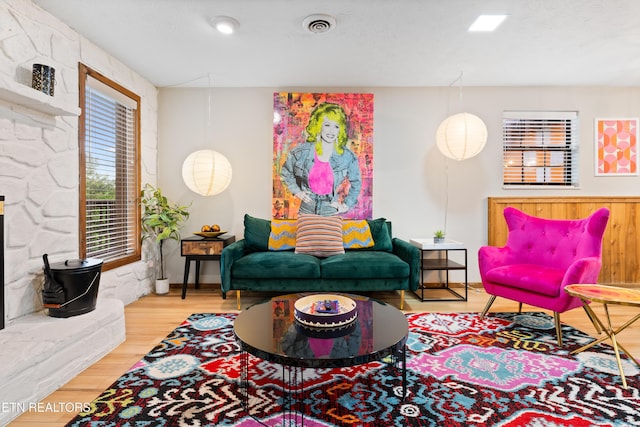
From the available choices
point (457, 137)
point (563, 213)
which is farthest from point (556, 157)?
point (457, 137)

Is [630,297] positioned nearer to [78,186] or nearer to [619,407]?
[619,407]

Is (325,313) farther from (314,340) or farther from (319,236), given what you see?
(319,236)

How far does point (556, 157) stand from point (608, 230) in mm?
1062

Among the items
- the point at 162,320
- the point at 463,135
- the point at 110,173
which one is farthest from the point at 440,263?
the point at 110,173

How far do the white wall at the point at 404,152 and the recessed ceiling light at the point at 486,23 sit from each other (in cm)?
144

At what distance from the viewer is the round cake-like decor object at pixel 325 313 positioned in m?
1.75

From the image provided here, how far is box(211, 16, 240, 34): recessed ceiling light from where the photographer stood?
8.55 feet

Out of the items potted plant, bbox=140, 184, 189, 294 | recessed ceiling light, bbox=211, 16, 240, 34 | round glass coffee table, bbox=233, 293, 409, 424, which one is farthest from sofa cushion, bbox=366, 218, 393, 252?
recessed ceiling light, bbox=211, 16, 240, 34

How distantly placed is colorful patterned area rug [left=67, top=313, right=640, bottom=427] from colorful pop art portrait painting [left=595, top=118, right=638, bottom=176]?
277 cm

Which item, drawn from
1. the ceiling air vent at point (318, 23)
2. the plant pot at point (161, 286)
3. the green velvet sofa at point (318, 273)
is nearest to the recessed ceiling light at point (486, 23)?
the ceiling air vent at point (318, 23)

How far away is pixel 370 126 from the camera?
4.19 m

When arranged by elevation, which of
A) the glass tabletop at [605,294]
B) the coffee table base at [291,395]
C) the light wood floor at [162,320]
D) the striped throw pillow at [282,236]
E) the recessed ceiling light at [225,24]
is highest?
the recessed ceiling light at [225,24]

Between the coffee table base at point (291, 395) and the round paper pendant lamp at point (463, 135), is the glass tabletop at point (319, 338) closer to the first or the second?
the coffee table base at point (291, 395)

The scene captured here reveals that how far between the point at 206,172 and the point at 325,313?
251 centimetres
